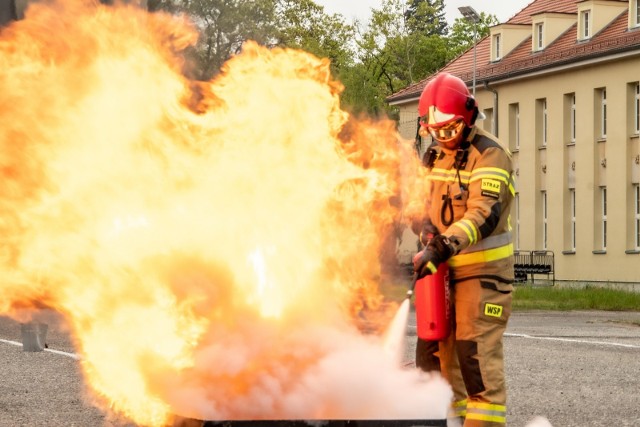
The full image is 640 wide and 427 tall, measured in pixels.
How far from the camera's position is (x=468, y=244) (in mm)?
7016

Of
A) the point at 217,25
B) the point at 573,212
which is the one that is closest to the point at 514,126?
the point at 573,212

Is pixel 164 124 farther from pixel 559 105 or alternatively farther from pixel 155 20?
pixel 559 105

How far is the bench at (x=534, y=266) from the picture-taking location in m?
47.8

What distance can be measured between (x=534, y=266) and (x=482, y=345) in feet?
138

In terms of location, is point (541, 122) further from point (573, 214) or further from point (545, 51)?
point (573, 214)

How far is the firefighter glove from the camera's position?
22.8ft

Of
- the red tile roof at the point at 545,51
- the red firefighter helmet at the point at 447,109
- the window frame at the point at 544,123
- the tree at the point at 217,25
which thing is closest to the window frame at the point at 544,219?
the window frame at the point at 544,123

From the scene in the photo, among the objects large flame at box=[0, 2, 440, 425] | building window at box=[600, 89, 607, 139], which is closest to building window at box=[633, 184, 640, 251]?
building window at box=[600, 89, 607, 139]

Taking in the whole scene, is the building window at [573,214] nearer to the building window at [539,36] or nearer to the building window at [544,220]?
the building window at [544,220]

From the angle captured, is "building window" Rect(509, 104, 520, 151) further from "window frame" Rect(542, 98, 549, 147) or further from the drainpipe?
"window frame" Rect(542, 98, 549, 147)

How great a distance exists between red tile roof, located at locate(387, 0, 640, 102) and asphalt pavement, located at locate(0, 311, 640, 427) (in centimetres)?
2658

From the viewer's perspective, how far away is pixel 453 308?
723cm

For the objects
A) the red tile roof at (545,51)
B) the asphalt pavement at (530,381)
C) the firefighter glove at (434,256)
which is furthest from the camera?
the red tile roof at (545,51)

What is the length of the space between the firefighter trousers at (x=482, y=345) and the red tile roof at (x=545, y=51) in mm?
37799
